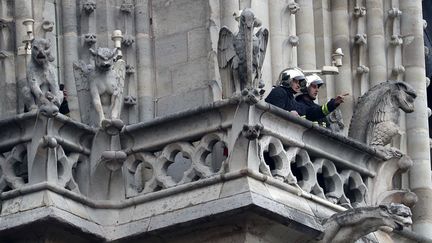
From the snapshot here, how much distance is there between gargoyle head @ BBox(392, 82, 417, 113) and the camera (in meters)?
39.8

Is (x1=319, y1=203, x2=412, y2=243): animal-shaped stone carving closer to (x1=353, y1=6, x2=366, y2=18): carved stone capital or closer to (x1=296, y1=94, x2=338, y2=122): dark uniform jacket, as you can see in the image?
(x1=296, y1=94, x2=338, y2=122): dark uniform jacket

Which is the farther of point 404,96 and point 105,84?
point 404,96

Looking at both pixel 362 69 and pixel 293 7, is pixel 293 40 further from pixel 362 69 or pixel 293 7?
pixel 362 69

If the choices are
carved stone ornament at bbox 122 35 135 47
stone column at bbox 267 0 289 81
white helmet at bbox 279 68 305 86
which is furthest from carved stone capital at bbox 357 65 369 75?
carved stone ornament at bbox 122 35 135 47

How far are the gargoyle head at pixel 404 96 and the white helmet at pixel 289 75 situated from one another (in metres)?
1.20

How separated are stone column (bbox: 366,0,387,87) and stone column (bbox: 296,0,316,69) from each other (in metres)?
1.00

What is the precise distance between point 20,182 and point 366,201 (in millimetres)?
3874

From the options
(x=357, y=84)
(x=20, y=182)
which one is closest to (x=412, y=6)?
(x=357, y=84)

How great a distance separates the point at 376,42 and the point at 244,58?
4.35 metres

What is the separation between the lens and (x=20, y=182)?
3769 cm

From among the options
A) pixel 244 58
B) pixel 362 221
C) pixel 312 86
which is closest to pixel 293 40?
pixel 312 86

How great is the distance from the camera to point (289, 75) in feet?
128

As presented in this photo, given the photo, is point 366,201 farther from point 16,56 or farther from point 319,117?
point 16,56

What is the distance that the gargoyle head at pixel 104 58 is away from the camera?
3825 centimetres
